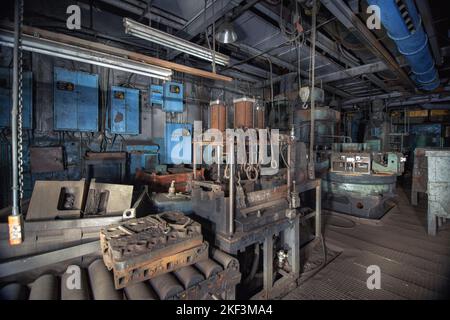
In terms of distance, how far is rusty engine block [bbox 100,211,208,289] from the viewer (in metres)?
1.17

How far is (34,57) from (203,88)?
3442 millimetres

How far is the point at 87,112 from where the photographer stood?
3943 millimetres

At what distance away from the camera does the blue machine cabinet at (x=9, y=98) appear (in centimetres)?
331

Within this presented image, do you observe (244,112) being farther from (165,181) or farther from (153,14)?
(153,14)

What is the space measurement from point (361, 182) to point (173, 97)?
13.7 feet

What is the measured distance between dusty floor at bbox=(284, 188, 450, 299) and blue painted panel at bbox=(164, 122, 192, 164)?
3.28m

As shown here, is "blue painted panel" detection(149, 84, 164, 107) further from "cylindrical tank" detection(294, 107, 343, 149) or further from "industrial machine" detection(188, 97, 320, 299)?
"cylindrical tank" detection(294, 107, 343, 149)

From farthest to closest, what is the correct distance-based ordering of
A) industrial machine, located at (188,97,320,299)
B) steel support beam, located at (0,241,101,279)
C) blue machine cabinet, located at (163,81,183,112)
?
blue machine cabinet, located at (163,81,183,112) < industrial machine, located at (188,97,320,299) < steel support beam, located at (0,241,101,279)

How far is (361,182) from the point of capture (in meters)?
3.92

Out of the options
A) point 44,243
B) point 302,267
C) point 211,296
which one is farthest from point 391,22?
point 44,243

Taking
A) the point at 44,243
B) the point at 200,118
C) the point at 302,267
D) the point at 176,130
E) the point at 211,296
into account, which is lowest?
the point at 302,267

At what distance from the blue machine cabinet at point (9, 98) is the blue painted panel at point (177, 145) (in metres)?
2.40

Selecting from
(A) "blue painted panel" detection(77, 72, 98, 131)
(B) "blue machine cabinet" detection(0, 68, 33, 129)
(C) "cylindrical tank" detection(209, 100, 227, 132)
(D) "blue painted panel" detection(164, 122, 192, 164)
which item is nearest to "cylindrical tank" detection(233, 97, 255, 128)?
(C) "cylindrical tank" detection(209, 100, 227, 132)
